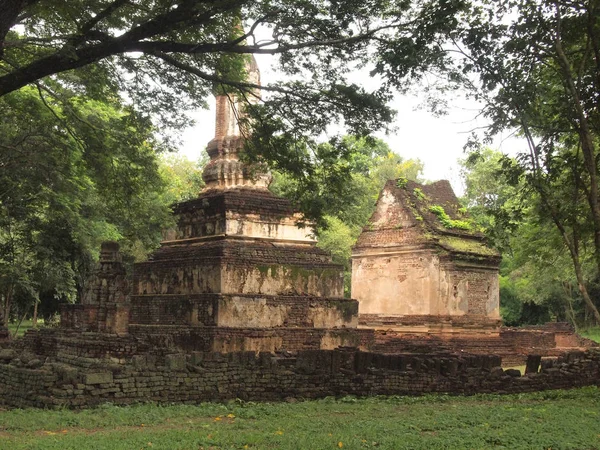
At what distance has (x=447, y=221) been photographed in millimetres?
21078

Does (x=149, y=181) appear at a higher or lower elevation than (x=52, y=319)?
higher

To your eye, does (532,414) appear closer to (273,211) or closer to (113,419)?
(113,419)

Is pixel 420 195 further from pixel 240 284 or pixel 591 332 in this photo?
pixel 591 332

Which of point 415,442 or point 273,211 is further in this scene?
point 273,211

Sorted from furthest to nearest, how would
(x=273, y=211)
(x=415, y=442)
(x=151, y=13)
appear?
(x=273, y=211)
(x=151, y=13)
(x=415, y=442)

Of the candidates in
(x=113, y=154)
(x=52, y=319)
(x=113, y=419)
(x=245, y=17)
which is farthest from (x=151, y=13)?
(x=52, y=319)

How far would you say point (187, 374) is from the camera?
375 inches

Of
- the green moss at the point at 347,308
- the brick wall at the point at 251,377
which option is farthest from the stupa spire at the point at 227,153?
the brick wall at the point at 251,377

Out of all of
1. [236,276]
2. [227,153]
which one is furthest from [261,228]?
[227,153]

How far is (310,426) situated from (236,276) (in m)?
6.27

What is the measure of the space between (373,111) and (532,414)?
4.52m

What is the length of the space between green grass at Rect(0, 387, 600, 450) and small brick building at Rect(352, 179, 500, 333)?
32.7ft

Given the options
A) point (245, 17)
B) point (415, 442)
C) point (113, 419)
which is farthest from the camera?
point (245, 17)

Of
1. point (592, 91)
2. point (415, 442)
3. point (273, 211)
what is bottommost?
point (415, 442)
